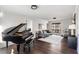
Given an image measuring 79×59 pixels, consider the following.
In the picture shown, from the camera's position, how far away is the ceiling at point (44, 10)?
8.59ft

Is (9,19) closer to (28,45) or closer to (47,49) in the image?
(28,45)

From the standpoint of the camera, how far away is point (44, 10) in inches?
107

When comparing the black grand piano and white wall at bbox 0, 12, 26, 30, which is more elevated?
white wall at bbox 0, 12, 26, 30

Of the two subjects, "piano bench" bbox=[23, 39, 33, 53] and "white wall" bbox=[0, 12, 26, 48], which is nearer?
"white wall" bbox=[0, 12, 26, 48]

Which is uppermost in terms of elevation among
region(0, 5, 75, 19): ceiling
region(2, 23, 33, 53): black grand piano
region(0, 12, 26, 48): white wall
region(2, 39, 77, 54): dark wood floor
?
region(0, 5, 75, 19): ceiling

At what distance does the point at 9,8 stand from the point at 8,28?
1.74ft

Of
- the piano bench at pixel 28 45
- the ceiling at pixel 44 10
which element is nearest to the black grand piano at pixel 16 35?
the piano bench at pixel 28 45

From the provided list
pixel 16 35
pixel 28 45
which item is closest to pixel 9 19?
pixel 16 35

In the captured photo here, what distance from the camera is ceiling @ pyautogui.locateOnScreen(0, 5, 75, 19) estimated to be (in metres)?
2.62

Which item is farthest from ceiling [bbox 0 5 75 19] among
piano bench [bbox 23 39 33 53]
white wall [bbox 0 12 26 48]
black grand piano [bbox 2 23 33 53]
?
piano bench [bbox 23 39 33 53]

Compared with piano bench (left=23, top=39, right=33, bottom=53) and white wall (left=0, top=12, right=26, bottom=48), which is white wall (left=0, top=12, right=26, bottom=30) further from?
piano bench (left=23, top=39, right=33, bottom=53)

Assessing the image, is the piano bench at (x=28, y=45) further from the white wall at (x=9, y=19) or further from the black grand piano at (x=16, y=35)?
the white wall at (x=9, y=19)
